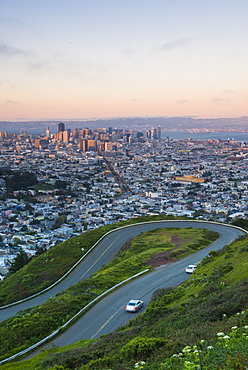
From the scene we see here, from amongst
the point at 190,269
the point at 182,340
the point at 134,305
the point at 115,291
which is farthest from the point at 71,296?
the point at 182,340

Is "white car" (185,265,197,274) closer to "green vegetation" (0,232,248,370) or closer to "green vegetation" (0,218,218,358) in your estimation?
"green vegetation" (0,218,218,358)

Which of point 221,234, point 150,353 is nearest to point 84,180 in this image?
point 221,234

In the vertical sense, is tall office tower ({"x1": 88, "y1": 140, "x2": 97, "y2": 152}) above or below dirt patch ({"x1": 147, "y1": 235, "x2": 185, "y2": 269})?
below

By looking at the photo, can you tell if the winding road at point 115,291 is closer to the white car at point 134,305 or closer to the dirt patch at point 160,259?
the white car at point 134,305

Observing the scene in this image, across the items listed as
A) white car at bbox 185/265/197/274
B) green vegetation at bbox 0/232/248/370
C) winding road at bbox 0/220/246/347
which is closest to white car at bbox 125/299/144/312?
winding road at bbox 0/220/246/347

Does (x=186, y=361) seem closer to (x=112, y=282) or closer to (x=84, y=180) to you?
(x=112, y=282)

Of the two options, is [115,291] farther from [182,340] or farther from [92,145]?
[92,145]
